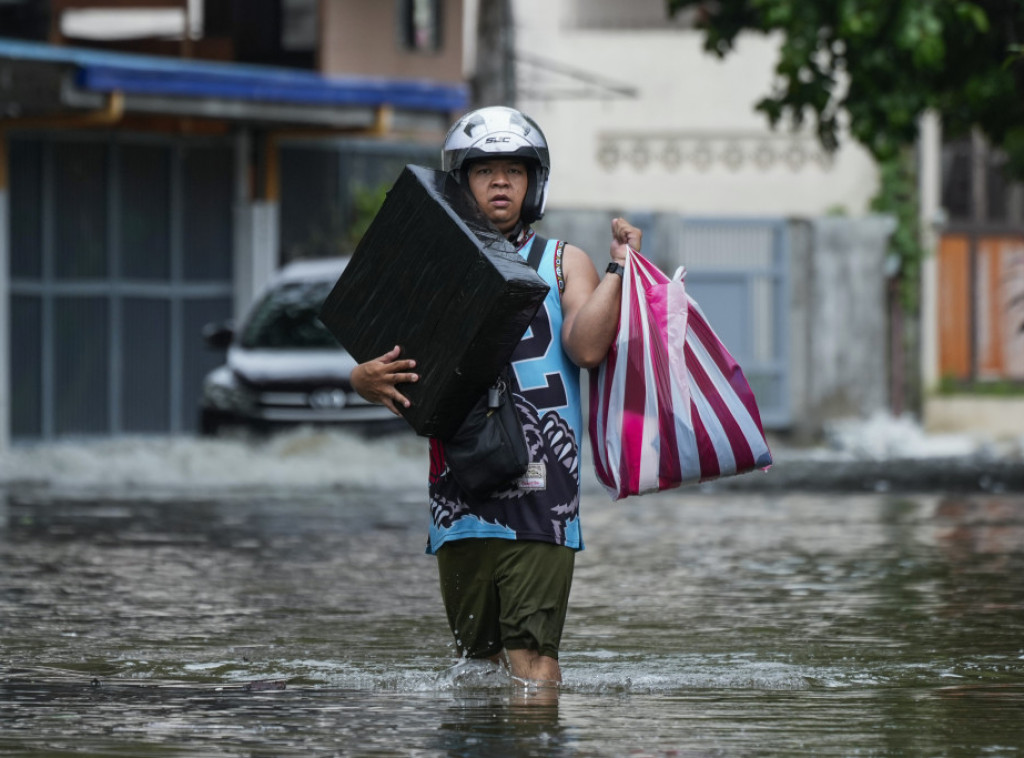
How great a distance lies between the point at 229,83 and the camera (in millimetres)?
22406

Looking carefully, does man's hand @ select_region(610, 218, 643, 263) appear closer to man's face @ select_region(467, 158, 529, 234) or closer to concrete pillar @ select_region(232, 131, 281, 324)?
man's face @ select_region(467, 158, 529, 234)

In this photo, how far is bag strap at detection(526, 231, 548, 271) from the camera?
6.80 metres

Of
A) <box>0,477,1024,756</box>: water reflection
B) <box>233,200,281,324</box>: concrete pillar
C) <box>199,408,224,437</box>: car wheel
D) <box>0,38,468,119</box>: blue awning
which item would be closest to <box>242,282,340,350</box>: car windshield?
<box>199,408,224,437</box>: car wheel

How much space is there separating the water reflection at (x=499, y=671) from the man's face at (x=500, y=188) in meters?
1.37

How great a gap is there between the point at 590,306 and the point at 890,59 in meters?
9.42

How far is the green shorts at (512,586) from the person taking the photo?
263 inches

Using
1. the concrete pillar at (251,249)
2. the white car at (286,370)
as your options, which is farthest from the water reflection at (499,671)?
the concrete pillar at (251,249)

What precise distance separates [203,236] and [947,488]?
960cm

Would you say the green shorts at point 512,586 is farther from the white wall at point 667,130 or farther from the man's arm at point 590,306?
the white wall at point 667,130

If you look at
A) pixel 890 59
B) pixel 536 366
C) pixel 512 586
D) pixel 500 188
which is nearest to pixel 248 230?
pixel 890 59

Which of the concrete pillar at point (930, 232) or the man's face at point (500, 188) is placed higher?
the concrete pillar at point (930, 232)

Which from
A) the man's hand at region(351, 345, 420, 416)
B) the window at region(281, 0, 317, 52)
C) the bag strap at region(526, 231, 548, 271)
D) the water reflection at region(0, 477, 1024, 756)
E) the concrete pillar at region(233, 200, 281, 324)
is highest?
the window at region(281, 0, 317, 52)

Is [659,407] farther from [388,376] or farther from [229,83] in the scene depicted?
[229,83]

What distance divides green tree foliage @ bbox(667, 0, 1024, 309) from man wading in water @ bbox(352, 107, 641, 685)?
850 cm
